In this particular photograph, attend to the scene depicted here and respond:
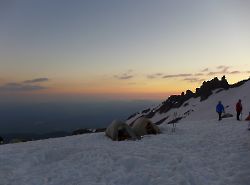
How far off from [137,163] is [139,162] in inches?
7.8

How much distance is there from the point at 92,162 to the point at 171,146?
6628mm

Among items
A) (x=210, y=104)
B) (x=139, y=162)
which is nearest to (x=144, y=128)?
(x=139, y=162)

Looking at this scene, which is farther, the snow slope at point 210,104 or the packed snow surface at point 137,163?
the snow slope at point 210,104

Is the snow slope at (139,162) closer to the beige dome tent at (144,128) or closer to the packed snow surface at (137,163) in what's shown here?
the packed snow surface at (137,163)

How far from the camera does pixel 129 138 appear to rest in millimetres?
→ 29406

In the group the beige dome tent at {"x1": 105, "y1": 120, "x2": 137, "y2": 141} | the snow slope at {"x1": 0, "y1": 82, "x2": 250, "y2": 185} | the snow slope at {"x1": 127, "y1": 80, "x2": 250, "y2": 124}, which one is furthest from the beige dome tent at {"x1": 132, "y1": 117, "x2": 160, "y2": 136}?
the snow slope at {"x1": 127, "y1": 80, "x2": 250, "y2": 124}

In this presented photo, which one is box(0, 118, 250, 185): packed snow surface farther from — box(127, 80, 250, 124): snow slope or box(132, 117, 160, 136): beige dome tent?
box(127, 80, 250, 124): snow slope

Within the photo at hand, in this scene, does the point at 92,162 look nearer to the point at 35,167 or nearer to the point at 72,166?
the point at 72,166

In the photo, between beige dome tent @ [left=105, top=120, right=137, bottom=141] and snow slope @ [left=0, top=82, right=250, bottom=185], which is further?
beige dome tent @ [left=105, top=120, right=137, bottom=141]

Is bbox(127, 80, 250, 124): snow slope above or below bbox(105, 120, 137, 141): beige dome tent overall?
above

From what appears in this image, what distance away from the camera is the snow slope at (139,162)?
18688 millimetres

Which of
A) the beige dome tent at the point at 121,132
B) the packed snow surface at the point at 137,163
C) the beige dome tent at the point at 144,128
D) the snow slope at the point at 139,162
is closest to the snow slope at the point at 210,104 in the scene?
the beige dome tent at the point at 144,128

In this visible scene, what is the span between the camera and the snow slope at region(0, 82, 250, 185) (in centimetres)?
1869

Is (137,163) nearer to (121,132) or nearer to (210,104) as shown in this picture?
(121,132)
